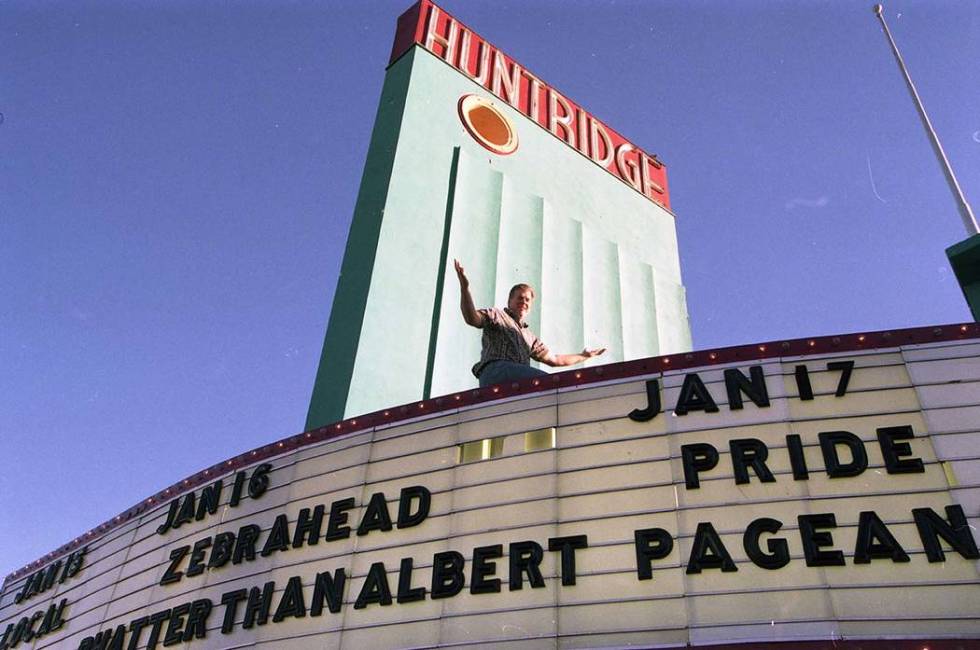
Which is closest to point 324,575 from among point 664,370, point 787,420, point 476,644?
point 476,644

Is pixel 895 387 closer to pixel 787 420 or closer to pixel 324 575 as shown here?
pixel 787 420

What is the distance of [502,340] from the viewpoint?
852 centimetres

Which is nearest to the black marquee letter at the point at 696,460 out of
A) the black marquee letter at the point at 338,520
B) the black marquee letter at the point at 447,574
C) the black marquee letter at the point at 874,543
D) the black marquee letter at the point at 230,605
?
the black marquee letter at the point at 874,543

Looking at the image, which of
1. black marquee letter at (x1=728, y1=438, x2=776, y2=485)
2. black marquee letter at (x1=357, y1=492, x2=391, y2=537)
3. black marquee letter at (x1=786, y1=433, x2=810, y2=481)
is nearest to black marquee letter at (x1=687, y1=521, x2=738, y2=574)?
black marquee letter at (x1=728, y1=438, x2=776, y2=485)

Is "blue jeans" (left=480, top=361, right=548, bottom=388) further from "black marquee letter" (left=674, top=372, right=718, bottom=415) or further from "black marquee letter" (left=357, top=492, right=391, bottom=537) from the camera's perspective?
"black marquee letter" (left=674, top=372, right=718, bottom=415)

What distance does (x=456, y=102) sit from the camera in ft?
53.2

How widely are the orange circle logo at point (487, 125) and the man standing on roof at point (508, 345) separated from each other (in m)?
8.11

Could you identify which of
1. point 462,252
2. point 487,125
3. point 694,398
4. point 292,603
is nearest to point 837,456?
point 694,398

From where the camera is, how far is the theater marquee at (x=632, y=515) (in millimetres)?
5547

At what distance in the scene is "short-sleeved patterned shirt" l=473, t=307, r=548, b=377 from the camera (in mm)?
8461

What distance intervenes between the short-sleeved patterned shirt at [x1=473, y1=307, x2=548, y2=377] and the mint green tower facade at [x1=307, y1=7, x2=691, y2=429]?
355 centimetres

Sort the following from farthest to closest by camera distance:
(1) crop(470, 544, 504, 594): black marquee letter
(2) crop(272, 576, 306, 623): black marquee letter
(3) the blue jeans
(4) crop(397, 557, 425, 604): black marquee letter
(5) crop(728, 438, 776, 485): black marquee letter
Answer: (3) the blue jeans, (2) crop(272, 576, 306, 623): black marquee letter, (4) crop(397, 557, 425, 604): black marquee letter, (1) crop(470, 544, 504, 594): black marquee letter, (5) crop(728, 438, 776, 485): black marquee letter

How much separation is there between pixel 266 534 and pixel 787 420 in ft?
17.6

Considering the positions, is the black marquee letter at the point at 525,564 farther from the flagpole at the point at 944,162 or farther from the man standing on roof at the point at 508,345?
the flagpole at the point at 944,162
